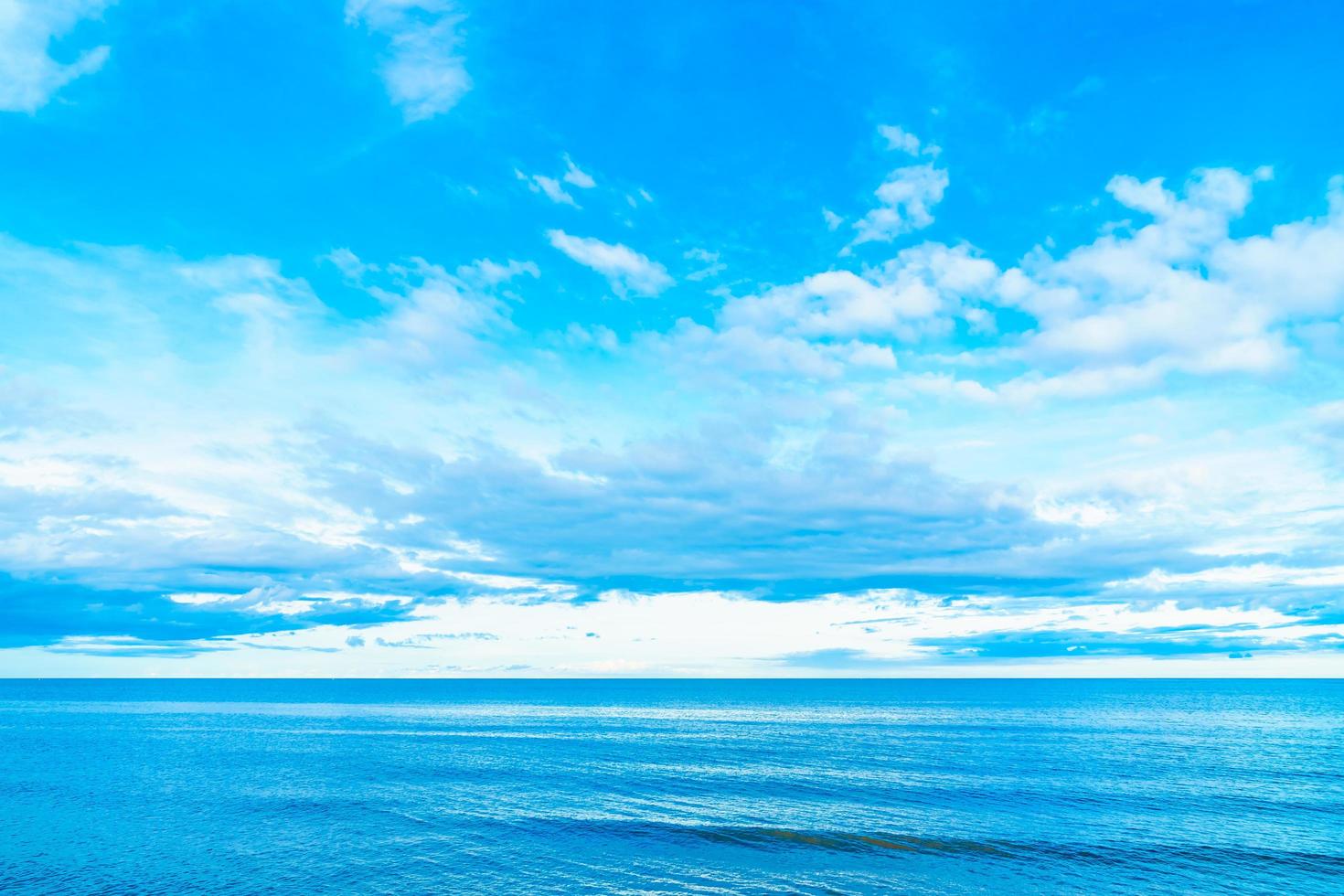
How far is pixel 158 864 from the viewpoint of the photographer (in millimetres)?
60750

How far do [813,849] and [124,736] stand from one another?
461 feet

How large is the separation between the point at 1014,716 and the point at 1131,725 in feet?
100

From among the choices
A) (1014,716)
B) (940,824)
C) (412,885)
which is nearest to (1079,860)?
(940,824)

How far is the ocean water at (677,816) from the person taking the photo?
57.8 meters

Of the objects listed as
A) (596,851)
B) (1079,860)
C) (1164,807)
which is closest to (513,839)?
(596,851)

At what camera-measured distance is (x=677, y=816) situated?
7544 centimetres

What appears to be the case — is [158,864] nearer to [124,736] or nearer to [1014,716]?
[124,736]

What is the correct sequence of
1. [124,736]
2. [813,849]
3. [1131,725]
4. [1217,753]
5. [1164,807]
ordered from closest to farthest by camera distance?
[813,849]
[1164,807]
[1217,753]
[124,736]
[1131,725]

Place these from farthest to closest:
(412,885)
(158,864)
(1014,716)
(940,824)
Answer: (1014,716), (940,824), (158,864), (412,885)

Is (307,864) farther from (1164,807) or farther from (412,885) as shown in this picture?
(1164,807)

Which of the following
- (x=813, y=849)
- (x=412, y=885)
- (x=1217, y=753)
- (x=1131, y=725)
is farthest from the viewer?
(x=1131, y=725)

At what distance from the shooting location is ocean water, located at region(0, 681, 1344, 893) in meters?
57.8

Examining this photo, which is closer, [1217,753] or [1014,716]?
[1217,753]

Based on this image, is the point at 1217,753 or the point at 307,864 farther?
the point at 1217,753
